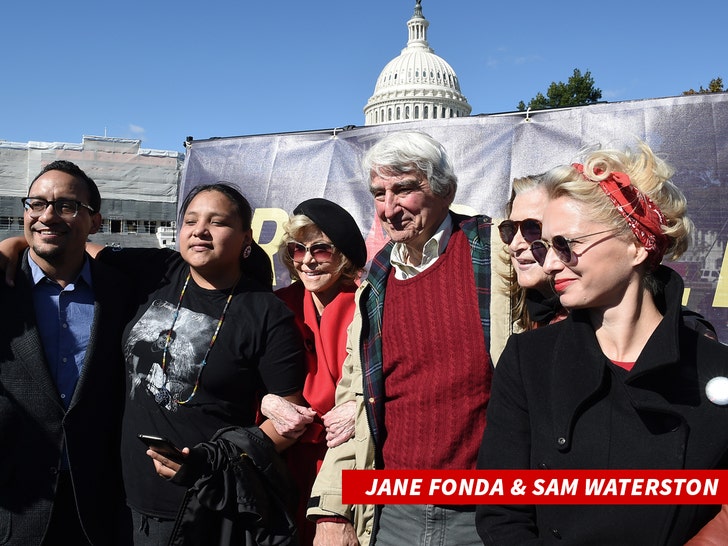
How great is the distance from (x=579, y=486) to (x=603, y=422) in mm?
164

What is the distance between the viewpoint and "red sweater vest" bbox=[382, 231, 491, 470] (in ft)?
6.47

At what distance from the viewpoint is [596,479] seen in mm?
1350

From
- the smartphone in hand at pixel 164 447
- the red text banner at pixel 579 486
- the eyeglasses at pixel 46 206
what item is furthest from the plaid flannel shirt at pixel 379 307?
the eyeglasses at pixel 46 206

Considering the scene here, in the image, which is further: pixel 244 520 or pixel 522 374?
pixel 244 520

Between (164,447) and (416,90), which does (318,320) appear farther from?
(416,90)

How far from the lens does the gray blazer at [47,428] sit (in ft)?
7.65

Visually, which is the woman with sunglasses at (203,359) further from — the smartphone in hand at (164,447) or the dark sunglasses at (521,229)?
the dark sunglasses at (521,229)

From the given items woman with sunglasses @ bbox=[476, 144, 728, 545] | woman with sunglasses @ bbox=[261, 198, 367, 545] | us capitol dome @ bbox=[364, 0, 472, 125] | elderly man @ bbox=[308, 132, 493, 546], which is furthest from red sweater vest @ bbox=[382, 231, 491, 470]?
us capitol dome @ bbox=[364, 0, 472, 125]

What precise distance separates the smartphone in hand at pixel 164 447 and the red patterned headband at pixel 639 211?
5.27 feet

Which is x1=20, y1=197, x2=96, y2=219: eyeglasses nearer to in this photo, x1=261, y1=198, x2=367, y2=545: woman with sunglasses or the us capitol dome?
x1=261, y1=198, x2=367, y2=545: woman with sunglasses

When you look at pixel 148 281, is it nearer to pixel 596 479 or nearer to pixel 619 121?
pixel 596 479

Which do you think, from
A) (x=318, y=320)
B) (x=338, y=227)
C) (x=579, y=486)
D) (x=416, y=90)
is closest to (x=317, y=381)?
(x=318, y=320)

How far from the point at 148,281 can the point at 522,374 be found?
1.84 meters

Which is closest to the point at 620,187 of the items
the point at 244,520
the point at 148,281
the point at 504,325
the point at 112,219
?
the point at 504,325
